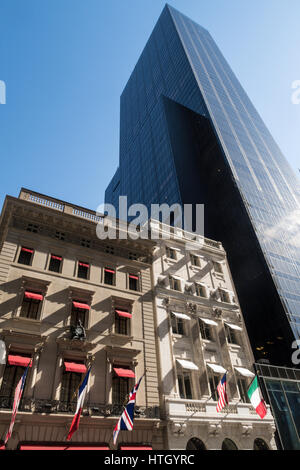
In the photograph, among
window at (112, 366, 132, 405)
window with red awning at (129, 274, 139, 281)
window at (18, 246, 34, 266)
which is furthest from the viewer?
window with red awning at (129, 274, 139, 281)

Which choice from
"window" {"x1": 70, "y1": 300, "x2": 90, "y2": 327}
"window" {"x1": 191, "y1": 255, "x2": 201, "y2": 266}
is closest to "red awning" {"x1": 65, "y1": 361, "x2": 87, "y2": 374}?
"window" {"x1": 70, "y1": 300, "x2": 90, "y2": 327}

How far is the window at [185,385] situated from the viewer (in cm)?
2414

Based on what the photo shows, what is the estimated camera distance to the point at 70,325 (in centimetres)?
2247

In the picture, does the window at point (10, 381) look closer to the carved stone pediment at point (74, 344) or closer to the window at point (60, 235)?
the carved stone pediment at point (74, 344)

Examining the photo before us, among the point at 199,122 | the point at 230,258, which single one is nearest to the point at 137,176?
the point at 199,122

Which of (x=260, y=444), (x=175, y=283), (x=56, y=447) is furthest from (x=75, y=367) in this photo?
(x=260, y=444)

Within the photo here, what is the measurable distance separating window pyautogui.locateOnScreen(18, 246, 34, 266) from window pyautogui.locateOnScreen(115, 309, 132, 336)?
8.20 meters

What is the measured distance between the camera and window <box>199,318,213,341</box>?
93.9 ft

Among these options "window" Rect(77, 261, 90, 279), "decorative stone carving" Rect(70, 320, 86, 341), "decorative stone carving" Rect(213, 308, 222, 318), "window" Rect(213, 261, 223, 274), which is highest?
"window" Rect(213, 261, 223, 274)

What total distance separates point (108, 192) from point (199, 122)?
213 feet

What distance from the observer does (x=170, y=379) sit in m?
24.0

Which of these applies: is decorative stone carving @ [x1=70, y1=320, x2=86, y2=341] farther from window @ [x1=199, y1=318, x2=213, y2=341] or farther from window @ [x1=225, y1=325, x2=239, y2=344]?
window @ [x1=225, y1=325, x2=239, y2=344]

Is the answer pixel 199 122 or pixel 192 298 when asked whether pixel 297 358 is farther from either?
pixel 199 122

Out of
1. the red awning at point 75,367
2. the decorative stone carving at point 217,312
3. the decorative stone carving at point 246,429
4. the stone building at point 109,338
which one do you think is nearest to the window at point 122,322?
the stone building at point 109,338
